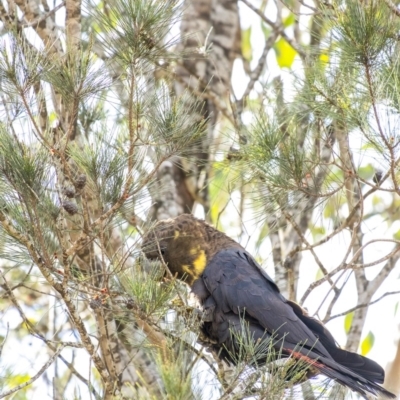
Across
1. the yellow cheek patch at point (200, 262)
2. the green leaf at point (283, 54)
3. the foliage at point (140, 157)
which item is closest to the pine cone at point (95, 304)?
the foliage at point (140, 157)

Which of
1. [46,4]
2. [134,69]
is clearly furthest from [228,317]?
[46,4]

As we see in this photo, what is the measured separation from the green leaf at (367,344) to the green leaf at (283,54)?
2.12m

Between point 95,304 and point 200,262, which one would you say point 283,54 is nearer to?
point 200,262

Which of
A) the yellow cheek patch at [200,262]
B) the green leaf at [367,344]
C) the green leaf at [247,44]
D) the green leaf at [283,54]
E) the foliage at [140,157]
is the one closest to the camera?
the foliage at [140,157]

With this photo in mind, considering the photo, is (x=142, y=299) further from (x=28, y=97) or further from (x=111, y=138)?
(x=28, y=97)

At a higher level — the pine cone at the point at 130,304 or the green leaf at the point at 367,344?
the green leaf at the point at 367,344

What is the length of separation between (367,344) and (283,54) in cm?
231

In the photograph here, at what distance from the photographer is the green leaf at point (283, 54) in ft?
19.9

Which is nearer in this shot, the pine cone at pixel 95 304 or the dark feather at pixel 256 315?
the pine cone at pixel 95 304

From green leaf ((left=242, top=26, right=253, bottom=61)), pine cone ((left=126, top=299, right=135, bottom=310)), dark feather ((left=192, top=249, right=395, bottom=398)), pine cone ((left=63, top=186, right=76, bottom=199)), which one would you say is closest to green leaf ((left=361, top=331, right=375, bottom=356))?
dark feather ((left=192, top=249, right=395, bottom=398))

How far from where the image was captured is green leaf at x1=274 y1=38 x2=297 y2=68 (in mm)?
6058

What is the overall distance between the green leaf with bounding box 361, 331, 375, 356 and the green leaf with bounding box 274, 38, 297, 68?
212cm

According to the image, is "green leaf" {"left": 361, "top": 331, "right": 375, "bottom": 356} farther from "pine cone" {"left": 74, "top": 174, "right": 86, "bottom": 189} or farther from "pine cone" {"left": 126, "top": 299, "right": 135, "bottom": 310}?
"pine cone" {"left": 74, "top": 174, "right": 86, "bottom": 189}

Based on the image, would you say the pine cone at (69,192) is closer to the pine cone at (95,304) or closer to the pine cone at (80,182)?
the pine cone at (80,182)
